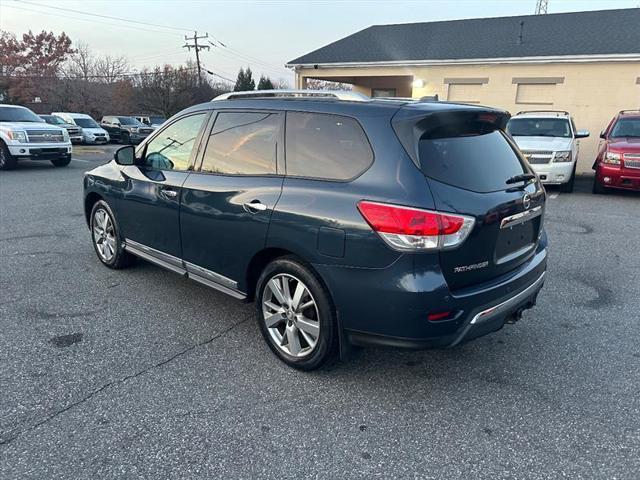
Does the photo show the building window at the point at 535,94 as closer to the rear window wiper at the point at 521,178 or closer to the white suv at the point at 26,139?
the rear window wiper at the point at 521,178

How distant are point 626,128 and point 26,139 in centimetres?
1537

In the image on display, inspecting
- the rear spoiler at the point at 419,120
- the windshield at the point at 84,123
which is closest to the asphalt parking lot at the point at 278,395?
the rear spoiler at the point at 419,120

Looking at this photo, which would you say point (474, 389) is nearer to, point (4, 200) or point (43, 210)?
point (43, 210)

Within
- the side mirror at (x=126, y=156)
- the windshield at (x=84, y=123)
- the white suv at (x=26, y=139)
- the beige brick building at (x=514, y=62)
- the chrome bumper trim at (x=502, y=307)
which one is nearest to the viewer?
the chrome bumper trim at (x=502, y=307)

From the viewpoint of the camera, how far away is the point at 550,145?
1030 cm

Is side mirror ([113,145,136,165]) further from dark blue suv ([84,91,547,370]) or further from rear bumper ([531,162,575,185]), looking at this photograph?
rear bumper ([531,162,575,185])

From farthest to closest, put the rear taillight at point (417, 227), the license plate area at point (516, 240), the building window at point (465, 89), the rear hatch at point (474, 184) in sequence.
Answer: the building window at point (465, 89)
the license plate area at point (516, 240)
the rear hatch at point (474, 184)
the rear taillight at point (417, 227)

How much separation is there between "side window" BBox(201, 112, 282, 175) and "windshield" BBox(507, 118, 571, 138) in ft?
30.7

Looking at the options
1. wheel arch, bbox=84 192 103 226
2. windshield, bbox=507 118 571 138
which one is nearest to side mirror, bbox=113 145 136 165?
wheel arch, bbox=84 192 103 226

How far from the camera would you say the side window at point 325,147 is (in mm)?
2811

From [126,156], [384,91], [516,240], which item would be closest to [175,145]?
[126,156]

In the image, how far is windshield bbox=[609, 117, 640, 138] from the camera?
10422 millimetres

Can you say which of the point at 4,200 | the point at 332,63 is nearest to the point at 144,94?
the point at 332,63

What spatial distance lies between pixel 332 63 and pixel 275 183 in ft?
54.5
